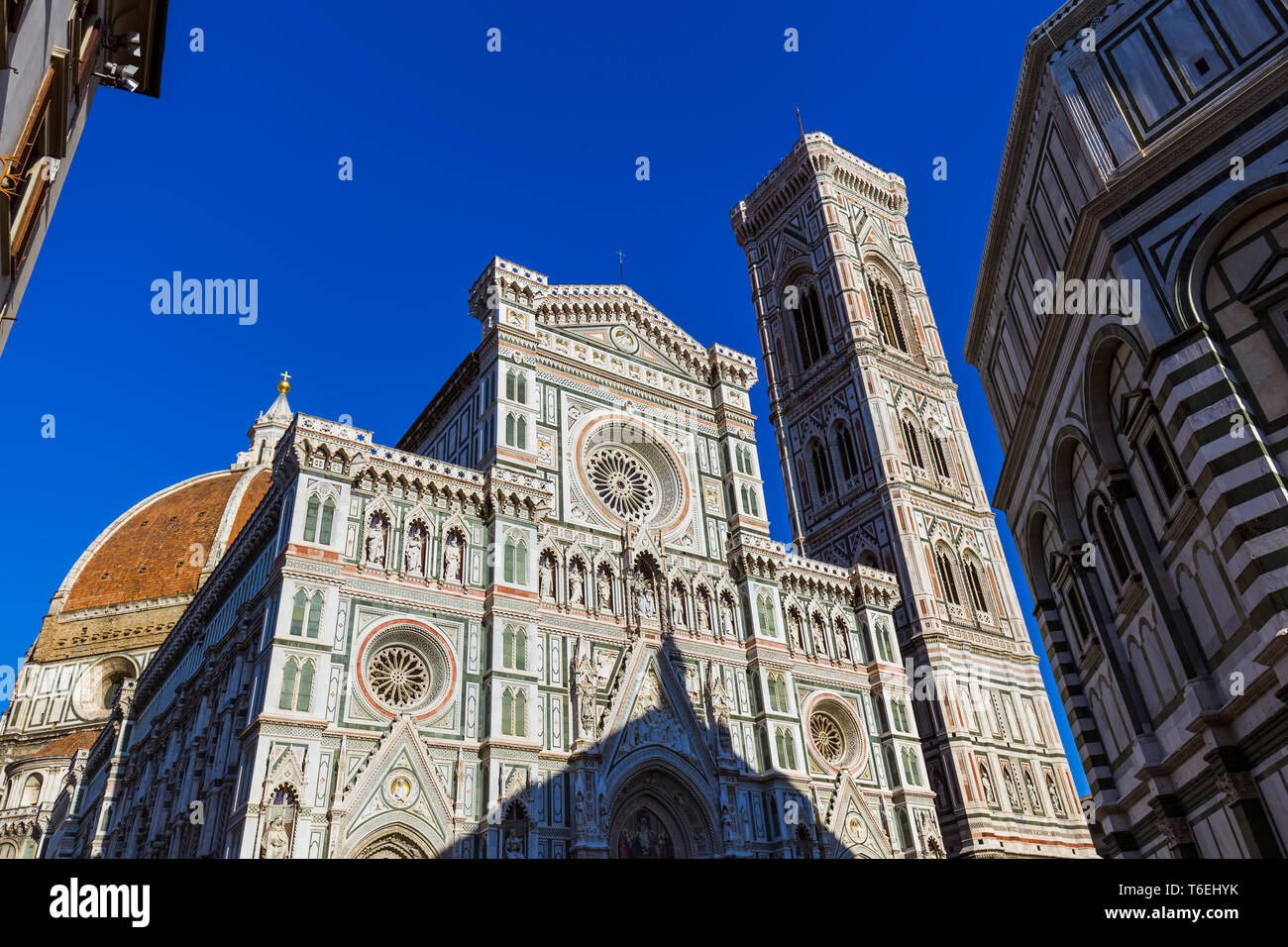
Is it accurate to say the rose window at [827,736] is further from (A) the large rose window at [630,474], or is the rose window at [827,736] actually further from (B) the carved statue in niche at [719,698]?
(A) the large rose window at [630,474]

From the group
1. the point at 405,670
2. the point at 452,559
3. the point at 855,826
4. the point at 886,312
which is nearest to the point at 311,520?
the point at 452,559

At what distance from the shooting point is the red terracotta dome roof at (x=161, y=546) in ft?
200

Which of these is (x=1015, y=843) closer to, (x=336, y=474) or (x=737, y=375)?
(x=737, y=375)

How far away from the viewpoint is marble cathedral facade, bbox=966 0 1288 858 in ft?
33.2

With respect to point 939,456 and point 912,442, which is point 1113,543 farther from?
point 939,456

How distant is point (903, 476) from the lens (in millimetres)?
42031

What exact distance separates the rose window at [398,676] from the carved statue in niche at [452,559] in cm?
248

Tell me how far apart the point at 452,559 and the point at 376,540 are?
90.1 inches

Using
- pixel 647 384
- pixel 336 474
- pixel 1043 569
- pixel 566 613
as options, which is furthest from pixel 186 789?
pixel 1043 569

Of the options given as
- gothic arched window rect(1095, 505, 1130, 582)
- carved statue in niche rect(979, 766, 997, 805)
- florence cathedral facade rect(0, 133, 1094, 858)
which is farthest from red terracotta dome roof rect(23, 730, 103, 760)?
gothic arched window rect(1095, 505, 1130, 582)

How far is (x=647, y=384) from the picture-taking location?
35.5 metres

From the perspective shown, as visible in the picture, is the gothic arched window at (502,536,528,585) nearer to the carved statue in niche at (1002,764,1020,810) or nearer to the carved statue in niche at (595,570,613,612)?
the carved statue in niche at (595,570,613,612)

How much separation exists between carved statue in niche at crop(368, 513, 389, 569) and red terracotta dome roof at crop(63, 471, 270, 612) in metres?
40.2

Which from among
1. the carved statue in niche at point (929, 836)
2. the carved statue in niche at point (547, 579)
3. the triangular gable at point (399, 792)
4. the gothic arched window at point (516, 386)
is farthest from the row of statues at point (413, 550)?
the carved statue in niche at point (929, 836)
